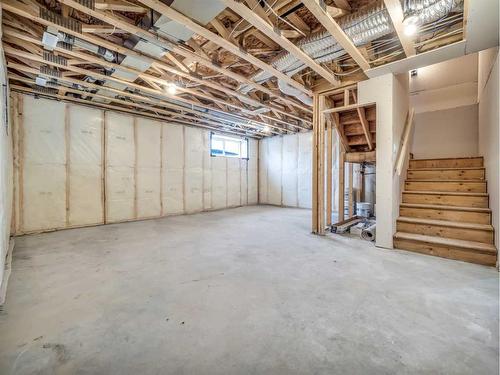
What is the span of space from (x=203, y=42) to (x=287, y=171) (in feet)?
18.6

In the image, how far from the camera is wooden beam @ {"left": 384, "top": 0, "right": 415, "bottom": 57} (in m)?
2.03

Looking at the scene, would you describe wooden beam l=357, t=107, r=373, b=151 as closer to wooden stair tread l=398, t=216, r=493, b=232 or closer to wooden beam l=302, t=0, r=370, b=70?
wooden beam l=302, t=0, r=370, b=70

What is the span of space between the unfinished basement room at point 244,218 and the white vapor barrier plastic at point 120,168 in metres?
0.03

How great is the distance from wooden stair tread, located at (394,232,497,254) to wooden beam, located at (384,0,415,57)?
242 centimetres

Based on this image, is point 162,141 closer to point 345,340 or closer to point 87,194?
point 87,194

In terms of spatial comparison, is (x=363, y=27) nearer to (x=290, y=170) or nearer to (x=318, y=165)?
(x=318, y=165)

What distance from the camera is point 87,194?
16.4ft

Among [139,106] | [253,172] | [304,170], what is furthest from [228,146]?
[139,106]

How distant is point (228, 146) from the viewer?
7.93m

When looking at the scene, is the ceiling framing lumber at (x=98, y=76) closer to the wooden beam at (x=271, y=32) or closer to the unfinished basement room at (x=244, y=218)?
the unfinished basement room at (x=244, y=218)

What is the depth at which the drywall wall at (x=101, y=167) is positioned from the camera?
434 cm

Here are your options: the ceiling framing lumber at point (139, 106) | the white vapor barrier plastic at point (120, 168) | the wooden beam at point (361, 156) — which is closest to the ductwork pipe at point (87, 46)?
the ceiling framing lumber at point (139, 106)

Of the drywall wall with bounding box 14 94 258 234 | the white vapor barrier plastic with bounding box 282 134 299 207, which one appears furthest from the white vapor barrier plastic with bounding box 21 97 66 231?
the white vapor barrier plastic with bounding box 282 134 299 207

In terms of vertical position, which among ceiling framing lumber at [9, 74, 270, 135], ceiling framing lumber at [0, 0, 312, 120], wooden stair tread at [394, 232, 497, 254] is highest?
ceiling framing lumber at [9, 74, 270, 135]
